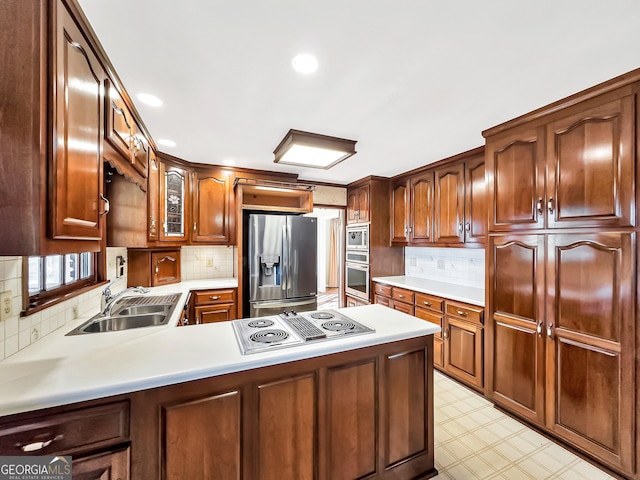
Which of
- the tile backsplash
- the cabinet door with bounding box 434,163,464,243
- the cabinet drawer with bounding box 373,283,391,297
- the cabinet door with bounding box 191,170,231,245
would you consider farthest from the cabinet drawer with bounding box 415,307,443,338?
the cabinet door with bounding box 191,170,231,245

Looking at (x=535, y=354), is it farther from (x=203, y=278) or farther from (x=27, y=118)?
(x=203, y=278)

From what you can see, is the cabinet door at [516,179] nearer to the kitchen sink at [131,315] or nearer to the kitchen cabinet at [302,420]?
the kitchen cabinet at [302,420]

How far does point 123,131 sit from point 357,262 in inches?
126

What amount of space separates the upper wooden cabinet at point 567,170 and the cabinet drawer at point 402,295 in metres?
1.23

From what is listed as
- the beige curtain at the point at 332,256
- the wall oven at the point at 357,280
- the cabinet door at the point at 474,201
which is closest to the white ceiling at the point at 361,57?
the cabinet door at the point at 474,201

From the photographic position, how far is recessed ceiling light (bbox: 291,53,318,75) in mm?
1317

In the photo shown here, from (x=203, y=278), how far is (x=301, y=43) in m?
3.12

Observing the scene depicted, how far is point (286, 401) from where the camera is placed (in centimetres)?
124

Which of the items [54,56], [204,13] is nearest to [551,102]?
[204,13]

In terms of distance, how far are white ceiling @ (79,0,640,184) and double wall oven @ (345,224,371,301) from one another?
77.2 inches

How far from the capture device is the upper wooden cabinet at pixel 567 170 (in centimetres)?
155

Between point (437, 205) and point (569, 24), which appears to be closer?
point (569, 24)

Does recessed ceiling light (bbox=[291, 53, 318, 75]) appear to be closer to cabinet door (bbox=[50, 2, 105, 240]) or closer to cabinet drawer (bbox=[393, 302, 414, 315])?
cabinet door (bbox=[50, 2, 105, 240])

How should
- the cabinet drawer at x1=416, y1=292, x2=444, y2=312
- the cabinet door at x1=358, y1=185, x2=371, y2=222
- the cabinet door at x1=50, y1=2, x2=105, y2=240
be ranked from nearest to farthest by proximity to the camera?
the cabinet door at x1=50, y1=2, x2=105, y2=240
the cabinet drawer at x1=416, y1=292, x2=444, y2=312
the cabinet door at x1=358, y1=185, x2=371, y2=222
